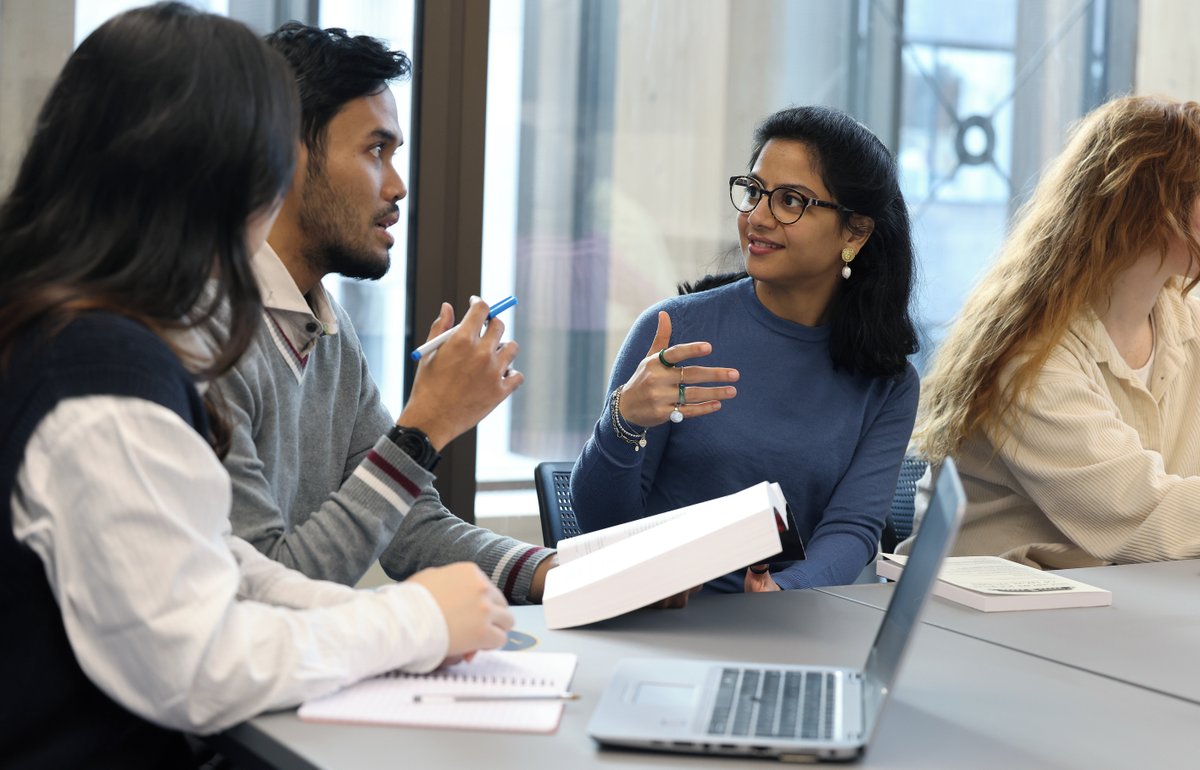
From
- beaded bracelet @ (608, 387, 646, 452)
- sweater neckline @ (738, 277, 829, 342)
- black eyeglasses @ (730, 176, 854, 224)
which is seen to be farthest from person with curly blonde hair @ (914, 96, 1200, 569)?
beaded bracelet @ (608, 387, 646, 452)

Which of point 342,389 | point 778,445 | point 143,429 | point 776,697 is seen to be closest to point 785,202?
point 778,445

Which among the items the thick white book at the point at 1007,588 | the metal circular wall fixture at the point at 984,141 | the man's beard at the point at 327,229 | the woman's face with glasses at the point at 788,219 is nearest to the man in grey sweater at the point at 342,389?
the man's beard at the point at 327,229

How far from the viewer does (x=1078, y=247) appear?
226cm

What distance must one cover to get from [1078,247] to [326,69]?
1.39m

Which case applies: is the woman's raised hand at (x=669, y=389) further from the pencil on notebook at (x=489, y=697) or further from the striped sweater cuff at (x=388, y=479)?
the pencil on notebook at (x=489, y=697)

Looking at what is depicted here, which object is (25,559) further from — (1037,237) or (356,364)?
(1037,237)

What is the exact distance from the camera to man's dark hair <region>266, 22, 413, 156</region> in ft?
5.74

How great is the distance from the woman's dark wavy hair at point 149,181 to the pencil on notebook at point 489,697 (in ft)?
1.14

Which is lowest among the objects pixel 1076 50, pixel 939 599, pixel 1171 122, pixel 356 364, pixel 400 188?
pixel 939 599

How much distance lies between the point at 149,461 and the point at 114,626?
130 mm

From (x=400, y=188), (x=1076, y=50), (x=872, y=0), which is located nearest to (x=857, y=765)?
(x=400, y=188)

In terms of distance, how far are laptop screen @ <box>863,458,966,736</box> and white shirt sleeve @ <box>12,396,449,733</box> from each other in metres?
0.50

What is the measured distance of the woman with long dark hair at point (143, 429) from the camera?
93 centimetres

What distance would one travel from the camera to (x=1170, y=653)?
1.44m
